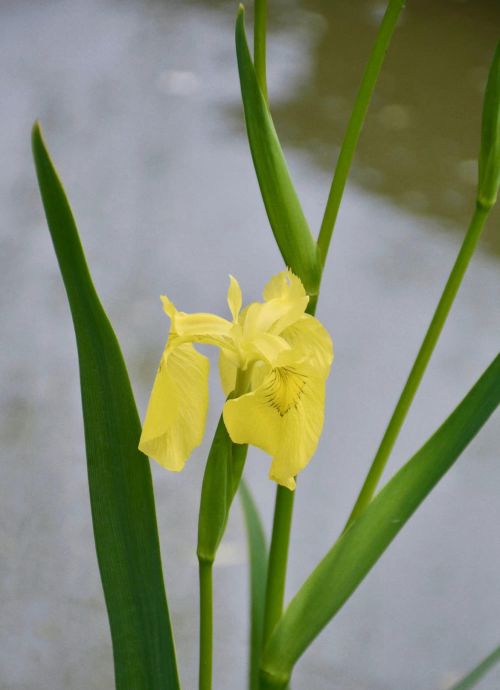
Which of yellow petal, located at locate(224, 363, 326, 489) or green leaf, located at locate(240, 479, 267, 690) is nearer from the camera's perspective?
yellow petal, located at locate(224, 363, 326, 489)

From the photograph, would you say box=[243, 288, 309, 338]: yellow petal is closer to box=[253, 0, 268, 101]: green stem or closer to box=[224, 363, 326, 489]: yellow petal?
box=[224, 363, 326, 489]: yellow petal

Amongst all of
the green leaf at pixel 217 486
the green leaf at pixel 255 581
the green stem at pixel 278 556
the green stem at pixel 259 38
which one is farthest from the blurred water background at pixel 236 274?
the green stem at pixel 259 38

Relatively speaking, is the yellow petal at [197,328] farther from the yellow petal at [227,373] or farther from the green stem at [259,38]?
the green stem at [259,38]

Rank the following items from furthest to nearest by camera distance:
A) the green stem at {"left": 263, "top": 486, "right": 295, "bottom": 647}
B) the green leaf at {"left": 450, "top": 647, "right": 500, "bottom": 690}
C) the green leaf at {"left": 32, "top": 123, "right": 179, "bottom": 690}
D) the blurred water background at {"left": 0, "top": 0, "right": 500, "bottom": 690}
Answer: the blurred water background at {"left": 0, "top": 0, "right": 500, "bottom": 690}, the green leaf at {"left": 450, "top": 647, "right": 500, "bottom": 690}, the green stem at {"left": 263, "top": 486, "right": 295, "bottom": 647}, the green leaf at {"left": 32, "top": 123, "right": 179, "bottom": 690}

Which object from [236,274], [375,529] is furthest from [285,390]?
[236,274]

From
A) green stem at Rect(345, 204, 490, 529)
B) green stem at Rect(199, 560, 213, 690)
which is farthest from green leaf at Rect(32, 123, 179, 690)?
green stem at Rect(345, 204, 490, 529)
